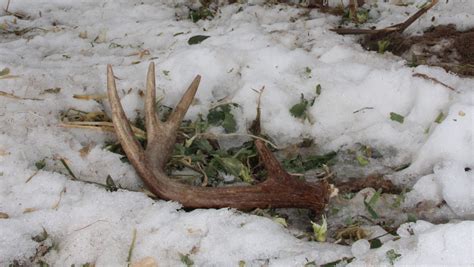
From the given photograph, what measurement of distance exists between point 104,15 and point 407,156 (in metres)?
2.11

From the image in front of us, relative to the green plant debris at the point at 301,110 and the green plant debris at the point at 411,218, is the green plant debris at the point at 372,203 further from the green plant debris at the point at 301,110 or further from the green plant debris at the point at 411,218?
the green plant debris at the point at 301,110

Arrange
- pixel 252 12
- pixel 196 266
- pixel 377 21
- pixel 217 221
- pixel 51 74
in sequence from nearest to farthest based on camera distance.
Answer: pixel 196 266 → pixel 217 221 → pixel 51 74 → pixel 377 21 → pixel 252 12

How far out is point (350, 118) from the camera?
2.54 meters

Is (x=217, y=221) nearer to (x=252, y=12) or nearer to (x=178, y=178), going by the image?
(x=178, y=178)

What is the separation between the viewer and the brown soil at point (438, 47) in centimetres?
270

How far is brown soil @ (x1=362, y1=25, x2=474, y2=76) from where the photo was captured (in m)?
2.70

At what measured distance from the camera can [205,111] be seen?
2.64 meters

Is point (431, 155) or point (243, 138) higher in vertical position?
point (431, 155)

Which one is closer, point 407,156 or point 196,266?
point 196,266

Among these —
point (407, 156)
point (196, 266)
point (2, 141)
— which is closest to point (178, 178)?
point (196, 266)

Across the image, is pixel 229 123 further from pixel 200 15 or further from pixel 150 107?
pixel 200 15

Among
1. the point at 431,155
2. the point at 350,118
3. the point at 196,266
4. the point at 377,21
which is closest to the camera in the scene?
the point at 196,266

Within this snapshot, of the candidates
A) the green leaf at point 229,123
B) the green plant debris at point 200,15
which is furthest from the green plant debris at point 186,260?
the green plant debris at point 200,15

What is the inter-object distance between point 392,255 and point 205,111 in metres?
1.17
